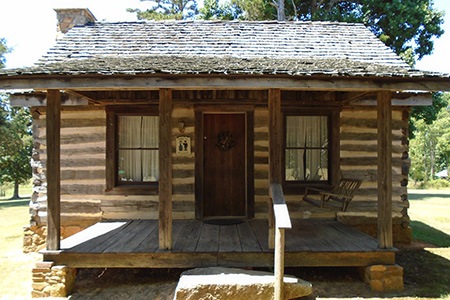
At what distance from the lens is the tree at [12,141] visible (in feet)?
57.5

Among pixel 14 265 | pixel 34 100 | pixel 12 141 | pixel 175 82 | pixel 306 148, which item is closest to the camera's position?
pixel 175 82

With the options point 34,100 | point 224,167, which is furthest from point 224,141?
point 34,100

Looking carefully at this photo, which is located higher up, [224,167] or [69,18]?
[69,18]

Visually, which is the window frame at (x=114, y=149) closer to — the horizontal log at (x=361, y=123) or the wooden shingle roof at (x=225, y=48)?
the wooden shingle roof at (x=225, y=48)

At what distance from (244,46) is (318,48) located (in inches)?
65.9

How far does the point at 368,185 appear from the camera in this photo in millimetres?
7148

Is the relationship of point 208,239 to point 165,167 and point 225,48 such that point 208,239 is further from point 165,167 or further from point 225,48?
point 225,48

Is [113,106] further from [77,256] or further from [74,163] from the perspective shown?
[77,256]

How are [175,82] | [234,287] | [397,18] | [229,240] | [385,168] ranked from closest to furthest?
1. [234,287]
2. [175,82]
3. [385,168]
4. [229,240]
5. [397,18]

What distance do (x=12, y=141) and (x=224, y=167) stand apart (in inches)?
618

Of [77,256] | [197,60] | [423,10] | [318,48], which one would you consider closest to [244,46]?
[318,48]

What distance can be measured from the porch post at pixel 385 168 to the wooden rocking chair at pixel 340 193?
30.6 inches

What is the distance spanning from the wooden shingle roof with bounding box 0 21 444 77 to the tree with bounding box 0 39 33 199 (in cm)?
1254

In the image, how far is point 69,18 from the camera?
8508 mm
